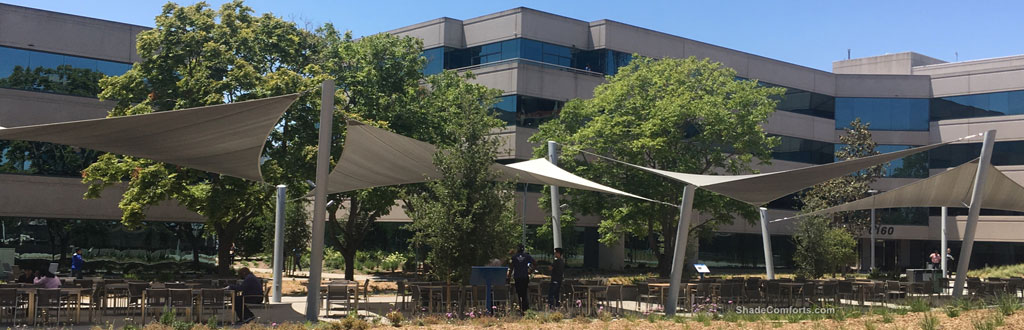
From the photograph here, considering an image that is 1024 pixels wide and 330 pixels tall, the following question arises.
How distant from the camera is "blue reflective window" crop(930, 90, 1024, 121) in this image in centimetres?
4806

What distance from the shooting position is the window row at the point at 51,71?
30.7m

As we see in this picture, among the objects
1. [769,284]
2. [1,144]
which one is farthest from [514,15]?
[769,284]

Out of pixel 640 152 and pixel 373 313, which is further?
pixel 640 152

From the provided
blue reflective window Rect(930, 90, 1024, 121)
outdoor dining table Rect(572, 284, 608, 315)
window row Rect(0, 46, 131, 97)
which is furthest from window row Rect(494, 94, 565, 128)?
blue reflective window Rect(930, 90, 1024, 121)

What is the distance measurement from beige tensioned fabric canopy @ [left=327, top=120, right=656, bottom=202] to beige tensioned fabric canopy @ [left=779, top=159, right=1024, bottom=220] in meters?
7.73

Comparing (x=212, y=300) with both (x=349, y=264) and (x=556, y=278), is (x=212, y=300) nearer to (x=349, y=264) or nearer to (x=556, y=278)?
(x=556, y=278)

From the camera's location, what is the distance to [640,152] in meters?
32.0

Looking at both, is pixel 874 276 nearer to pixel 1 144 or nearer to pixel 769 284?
pixel 769 284

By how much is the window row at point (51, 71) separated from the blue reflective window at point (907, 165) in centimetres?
3675

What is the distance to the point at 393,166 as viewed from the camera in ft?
59.8

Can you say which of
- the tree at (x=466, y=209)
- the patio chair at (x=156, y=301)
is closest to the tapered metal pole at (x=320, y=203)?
the patio chair at (x=156, y=301)

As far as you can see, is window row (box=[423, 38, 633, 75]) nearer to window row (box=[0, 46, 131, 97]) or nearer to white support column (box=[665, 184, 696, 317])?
window row (box=[0, 46, 131, 97])

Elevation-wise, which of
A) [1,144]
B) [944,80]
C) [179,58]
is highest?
[944,80]

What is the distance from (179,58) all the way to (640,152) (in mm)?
15062
